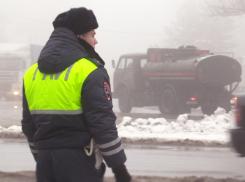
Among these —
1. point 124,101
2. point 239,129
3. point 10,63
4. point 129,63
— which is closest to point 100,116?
point 239,129

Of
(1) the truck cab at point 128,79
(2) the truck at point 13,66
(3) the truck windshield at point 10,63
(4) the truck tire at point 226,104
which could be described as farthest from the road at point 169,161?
(3) the truck windshield at point 10,63

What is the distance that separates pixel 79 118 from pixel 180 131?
899 cm

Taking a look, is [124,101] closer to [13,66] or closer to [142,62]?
[142,62]

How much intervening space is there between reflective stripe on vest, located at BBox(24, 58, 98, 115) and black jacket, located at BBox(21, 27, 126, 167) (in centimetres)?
3

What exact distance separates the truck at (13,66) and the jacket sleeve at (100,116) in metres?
26.1

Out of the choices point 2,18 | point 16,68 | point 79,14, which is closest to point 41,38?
point 2,18

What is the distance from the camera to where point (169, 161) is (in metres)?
8.14

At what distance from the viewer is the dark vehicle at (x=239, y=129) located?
6570 millimetres

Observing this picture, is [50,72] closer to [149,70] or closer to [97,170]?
[97,170]

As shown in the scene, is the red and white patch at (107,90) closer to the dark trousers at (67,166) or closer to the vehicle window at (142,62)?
the dark trousers at (67,166)

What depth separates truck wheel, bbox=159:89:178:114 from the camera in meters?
19.1

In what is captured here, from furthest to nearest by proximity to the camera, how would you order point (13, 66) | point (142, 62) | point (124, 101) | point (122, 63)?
1. point (13, 66)
2. point (122, 63)
3. point (124, 101)
4. point (142, 62)

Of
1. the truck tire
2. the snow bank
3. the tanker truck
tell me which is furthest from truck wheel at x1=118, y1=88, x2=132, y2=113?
the snow bank

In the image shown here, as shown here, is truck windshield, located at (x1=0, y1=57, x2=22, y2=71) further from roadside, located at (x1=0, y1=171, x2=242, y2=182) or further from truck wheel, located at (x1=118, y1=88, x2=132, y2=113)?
roadside, located at (x1=0, y1=171, x2=242, y2=182)
